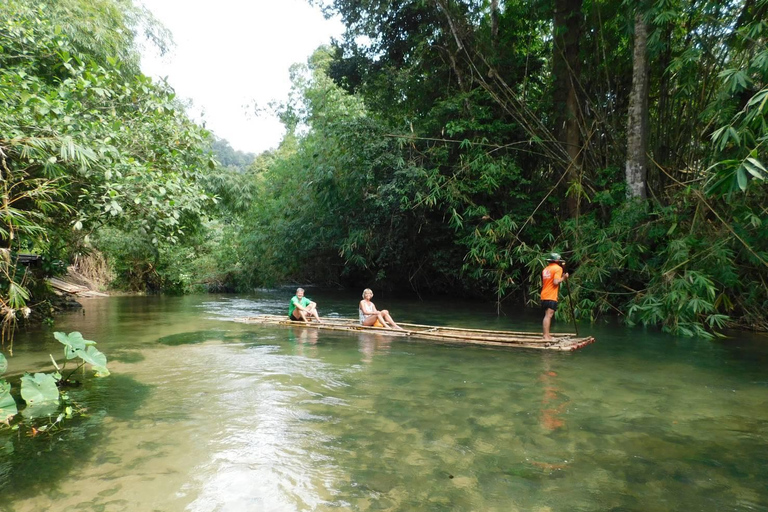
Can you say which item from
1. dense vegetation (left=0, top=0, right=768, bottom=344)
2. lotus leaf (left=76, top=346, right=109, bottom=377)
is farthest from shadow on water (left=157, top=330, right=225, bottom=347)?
lotus leaf (left=76, top=346, right=109, bottom=377)

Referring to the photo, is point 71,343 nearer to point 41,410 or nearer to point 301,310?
point 41,410

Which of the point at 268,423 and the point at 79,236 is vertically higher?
the point at 79,236

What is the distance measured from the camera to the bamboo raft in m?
7.50

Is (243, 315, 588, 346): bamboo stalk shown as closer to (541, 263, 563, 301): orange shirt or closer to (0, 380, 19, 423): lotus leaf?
(541, 263, 563, 301): orange shirt

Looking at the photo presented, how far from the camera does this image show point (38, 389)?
4.84 metres

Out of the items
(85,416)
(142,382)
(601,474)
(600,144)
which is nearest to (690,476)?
(601,474)

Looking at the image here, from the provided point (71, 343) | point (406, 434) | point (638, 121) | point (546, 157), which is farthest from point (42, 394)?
point (546, 157)

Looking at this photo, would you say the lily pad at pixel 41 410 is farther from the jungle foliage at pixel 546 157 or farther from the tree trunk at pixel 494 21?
the tree trunk at pixel 494 21

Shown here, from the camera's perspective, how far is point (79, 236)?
967 centimetres

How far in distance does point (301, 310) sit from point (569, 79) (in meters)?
8.27

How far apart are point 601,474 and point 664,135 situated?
964cm

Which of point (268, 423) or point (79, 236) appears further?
point (79, 236)

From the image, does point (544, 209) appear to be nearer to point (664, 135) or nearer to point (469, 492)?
point (664, 135)

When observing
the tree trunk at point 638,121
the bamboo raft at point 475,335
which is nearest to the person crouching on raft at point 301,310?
the bamboo raft at point 475,335
